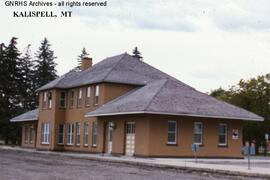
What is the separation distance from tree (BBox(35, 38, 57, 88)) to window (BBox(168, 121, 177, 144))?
4761cm

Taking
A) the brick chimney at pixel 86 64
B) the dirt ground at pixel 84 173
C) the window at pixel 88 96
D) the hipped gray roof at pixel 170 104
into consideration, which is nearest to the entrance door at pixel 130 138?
the hipped gray roof at pixel 170 104

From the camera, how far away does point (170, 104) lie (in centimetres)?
3662

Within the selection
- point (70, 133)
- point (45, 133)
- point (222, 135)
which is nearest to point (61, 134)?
point (70, 133)

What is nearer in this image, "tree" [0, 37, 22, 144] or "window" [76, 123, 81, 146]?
"window" [76, 123, 81, 146]

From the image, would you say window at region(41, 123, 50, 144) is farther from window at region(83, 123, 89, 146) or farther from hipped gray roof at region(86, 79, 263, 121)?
hipped gray roof at region(86, 79, 263, 121)

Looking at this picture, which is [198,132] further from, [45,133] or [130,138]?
[45,133]

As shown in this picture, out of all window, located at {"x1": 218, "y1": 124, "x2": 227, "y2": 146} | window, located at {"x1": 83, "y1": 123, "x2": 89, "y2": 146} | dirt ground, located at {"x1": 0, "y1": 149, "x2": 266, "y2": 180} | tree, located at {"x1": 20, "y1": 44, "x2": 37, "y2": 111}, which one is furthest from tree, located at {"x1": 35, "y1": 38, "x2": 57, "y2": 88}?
dirt ground, located at {"x1": 0, "y1": 149, "x2": 266, "y2": 180}

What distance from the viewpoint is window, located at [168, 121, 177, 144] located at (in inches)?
1465

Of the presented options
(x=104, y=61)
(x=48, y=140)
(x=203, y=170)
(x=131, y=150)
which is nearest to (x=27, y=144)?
(x=48, y=140)

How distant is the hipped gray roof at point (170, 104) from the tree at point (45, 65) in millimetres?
A: 42805

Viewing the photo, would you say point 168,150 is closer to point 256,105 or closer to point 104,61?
point 104,61

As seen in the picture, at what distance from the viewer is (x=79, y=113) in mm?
47875

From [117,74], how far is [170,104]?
8.99 m

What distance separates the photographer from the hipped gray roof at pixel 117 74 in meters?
44.2
